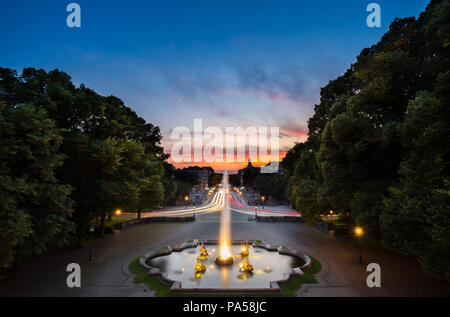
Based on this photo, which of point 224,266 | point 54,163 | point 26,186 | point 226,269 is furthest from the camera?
point 224,266

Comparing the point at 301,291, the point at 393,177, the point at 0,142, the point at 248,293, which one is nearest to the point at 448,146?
the point at 393,177

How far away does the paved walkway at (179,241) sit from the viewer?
13.2m

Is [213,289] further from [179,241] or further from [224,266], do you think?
[179,241]

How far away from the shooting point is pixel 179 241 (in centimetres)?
2511

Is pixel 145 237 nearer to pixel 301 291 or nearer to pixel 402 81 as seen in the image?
pixel 301 291

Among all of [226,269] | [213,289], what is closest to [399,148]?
[226,269]

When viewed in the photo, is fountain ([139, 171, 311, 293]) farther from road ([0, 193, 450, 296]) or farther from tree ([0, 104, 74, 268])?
tree ([0, 104, 74, 268])

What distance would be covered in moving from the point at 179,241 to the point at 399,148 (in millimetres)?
20798

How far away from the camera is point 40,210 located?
1441 centimetres

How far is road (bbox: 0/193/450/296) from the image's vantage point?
13.2 meters

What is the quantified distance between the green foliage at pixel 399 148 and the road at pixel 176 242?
2119mm

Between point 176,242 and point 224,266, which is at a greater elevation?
point 224,266
